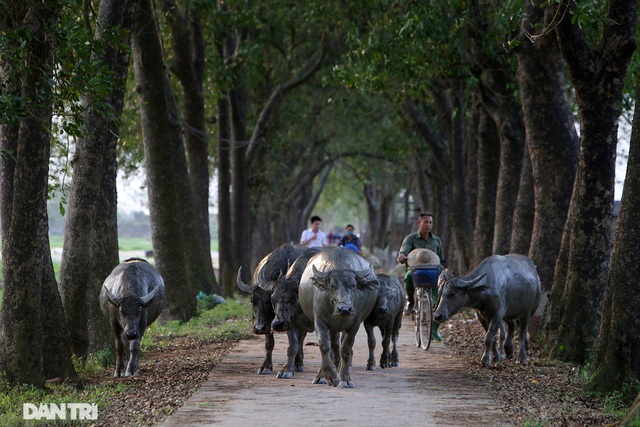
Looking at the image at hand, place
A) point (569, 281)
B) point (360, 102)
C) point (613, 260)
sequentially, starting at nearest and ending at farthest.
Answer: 1. point (613, 260)
2. point (569, 281)
3. point (360, 102)

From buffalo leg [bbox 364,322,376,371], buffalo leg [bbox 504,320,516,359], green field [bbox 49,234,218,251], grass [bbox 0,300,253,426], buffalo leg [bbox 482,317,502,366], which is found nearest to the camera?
grass [bbox 0,300,253,426]

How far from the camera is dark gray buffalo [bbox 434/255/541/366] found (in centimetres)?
1317

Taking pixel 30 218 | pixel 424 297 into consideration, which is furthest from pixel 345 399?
pixel 424 297

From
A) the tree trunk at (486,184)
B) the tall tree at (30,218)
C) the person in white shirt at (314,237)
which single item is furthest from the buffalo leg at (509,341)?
the tree trunk at (486,184)

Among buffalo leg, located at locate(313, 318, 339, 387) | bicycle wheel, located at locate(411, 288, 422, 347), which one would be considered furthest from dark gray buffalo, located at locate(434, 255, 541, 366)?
buffalo leg, located at locate(313, 318, 339, 387)

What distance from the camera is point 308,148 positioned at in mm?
47562

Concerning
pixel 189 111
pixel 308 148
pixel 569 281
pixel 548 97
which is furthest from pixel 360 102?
pixel 569 281

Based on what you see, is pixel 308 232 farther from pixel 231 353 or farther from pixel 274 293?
pixel 274 293

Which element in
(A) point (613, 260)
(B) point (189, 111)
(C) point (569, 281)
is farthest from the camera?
(B) point (189, 111)

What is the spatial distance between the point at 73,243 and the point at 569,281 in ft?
21.9

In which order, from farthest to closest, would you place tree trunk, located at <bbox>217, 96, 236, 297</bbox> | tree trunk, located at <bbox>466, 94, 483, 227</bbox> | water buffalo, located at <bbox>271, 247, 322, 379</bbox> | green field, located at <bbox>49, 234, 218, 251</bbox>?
green field, located at <bbox>49, 234, 218, 251</bbox>, tree trunk, located at <bbox>217, 96, 236, 297</bbox>, tree trunk, located at <bbox>466, 94, 483, 227</bbox>, water buffalo, located at <bbox>271, 247, 322, 379</bbox>

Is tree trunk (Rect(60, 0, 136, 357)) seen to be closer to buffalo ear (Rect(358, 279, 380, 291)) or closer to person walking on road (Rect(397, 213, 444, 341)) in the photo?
buffalo ear (Rect(358, 279, 380, 291))

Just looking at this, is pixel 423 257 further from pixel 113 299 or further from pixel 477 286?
pixel 113 299

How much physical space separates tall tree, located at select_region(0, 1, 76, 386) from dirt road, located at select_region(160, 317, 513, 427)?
1.99 metres
